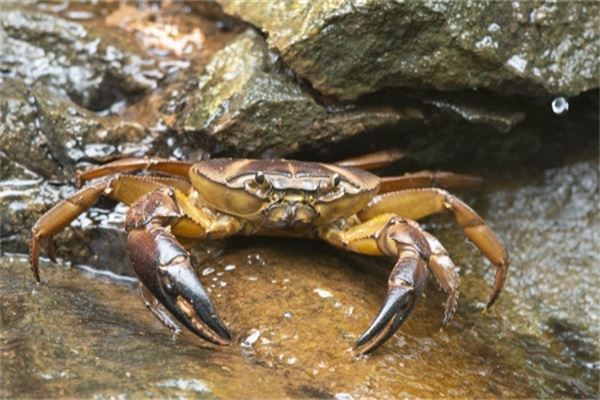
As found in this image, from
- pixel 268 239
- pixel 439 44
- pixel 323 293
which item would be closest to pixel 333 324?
pixel 323 293

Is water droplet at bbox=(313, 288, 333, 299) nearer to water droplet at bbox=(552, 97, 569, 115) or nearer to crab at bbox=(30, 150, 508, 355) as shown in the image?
crab at bbox=(30, 150, 508, 355)

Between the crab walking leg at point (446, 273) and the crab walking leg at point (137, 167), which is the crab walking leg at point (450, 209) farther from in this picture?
the crab walking leg at point (137, 167)

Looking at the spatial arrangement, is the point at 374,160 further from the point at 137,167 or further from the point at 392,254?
the point at 137,167

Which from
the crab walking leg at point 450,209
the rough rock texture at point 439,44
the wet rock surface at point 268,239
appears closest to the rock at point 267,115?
the wet rock surface at point 268,239

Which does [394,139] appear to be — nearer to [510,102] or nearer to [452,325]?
[510,102]

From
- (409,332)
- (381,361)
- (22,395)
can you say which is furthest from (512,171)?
(22,395)

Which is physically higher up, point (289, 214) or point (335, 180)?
point (335, 180)
